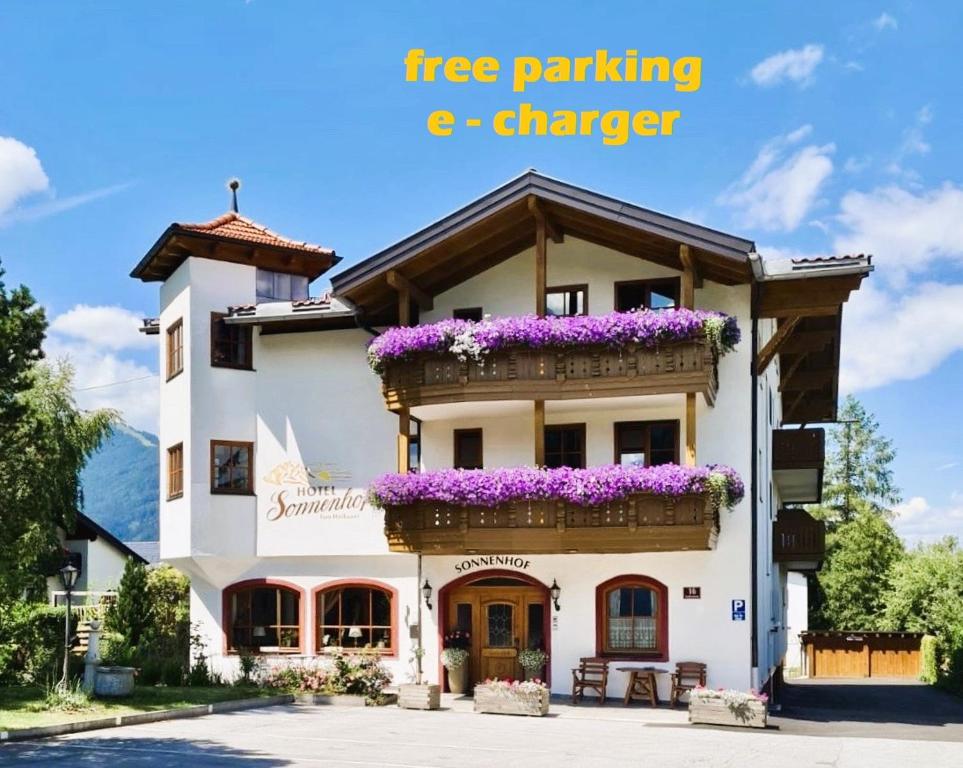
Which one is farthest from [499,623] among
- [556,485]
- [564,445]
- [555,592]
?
[556,485]

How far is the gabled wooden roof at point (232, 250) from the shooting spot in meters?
28.0

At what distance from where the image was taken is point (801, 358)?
31.6 metres

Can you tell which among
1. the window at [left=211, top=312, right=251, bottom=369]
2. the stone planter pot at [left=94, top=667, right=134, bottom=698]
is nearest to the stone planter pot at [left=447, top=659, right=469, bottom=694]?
the stone planter pot at [left=94, top=667, right=134, bottom=698]

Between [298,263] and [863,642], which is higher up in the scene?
[298,263]

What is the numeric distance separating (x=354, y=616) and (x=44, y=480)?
46.3ft

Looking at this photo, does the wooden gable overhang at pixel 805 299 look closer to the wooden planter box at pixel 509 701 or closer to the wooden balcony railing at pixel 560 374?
the wooden balcony railing at pixel 560 374

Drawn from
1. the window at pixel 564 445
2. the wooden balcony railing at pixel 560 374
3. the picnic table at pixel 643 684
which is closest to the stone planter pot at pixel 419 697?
the picnic table at pixel 643 684

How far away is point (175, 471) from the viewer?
28.7 meters

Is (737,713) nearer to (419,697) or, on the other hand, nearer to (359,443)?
(419,697)

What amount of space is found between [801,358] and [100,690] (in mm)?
17953

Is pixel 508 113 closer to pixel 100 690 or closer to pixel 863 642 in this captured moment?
pixel 100 690

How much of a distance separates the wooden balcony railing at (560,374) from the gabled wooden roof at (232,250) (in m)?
4.96

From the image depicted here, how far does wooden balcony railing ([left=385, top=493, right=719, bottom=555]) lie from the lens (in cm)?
2353

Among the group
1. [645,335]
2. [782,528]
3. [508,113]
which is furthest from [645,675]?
[508,113]
